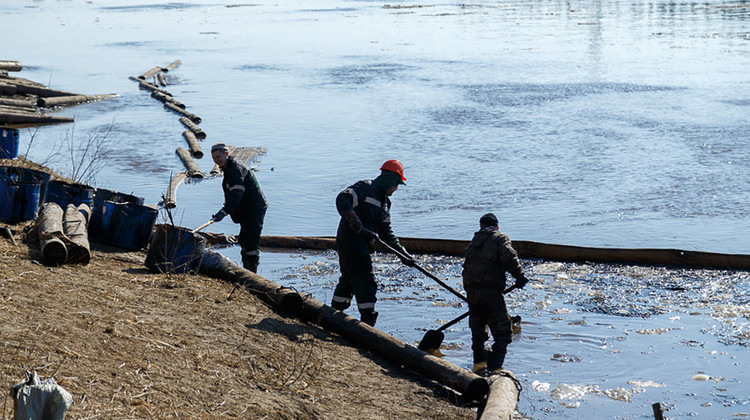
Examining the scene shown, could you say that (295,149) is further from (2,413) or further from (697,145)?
(2,413)

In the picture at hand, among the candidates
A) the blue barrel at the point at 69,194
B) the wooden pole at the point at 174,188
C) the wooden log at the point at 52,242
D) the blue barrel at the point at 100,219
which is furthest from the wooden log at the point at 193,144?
the wooden log at the point at 52,242

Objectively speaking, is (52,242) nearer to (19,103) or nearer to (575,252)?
(575,252)

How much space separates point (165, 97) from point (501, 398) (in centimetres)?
2072

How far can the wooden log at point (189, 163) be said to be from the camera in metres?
16.8

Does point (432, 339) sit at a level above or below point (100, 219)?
below

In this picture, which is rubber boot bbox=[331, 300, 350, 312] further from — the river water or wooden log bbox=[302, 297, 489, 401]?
the river water

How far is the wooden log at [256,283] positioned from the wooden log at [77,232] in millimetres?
1257

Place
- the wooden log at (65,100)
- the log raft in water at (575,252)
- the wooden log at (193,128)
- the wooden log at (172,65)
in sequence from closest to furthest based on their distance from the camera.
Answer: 1. the log raft in water at (575,252)
2. the wooden log at (193,128)
3. the wooden log at (65,100)
4. the wooden log at (172,65)

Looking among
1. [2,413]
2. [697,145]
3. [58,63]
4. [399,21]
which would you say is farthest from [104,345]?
[399,21]

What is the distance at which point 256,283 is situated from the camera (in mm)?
8922

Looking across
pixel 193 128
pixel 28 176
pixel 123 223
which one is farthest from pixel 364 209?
pixel 193 128

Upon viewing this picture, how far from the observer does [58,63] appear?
3603cm

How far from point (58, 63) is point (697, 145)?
27089 mm

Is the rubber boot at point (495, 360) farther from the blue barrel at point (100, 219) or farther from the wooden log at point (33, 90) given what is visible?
the wooden log at point (33, 90)
